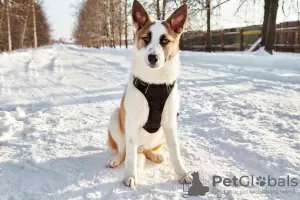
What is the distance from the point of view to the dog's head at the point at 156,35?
245 cm

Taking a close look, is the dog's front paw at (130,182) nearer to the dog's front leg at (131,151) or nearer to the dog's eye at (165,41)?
the dog's front leg at (131,151)

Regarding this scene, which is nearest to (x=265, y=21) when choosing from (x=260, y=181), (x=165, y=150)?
(x=165, y=150)

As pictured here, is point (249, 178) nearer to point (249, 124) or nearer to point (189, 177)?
point (189, 177)

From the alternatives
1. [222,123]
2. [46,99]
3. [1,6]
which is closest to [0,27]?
[1,6]

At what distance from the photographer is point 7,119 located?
432cm

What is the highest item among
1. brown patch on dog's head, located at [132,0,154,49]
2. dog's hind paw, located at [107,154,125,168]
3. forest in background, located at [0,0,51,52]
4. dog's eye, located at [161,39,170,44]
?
forest in background, located at [0,0,51,52]

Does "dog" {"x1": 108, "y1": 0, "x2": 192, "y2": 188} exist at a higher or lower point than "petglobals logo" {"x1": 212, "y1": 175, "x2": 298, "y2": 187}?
higher

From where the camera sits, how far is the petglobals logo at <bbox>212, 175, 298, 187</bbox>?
2.45 metres

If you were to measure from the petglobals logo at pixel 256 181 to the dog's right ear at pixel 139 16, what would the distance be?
5.16 ft

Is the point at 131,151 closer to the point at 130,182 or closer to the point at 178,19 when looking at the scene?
the point at 130,182

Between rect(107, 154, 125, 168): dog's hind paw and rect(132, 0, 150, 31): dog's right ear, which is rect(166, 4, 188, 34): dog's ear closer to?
rect(132, 0, 150, 31): dog's right ear

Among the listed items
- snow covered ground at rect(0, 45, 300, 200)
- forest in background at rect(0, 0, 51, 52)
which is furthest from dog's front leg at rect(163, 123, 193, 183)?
forest in background at rect(0, 0, 51, 52)

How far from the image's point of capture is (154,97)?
253 centimetres

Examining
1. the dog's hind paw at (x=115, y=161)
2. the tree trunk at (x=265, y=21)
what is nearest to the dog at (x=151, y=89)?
the dog's hind paw at (x=115, y=161)
